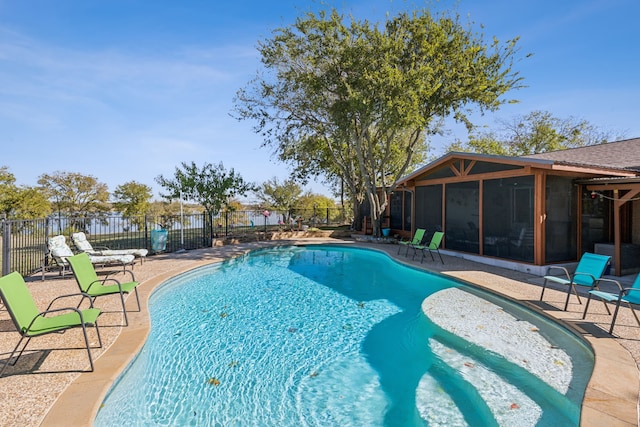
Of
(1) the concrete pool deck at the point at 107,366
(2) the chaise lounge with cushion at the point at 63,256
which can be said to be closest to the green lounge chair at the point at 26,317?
(1) the concrete pool deck at the point at 107,366

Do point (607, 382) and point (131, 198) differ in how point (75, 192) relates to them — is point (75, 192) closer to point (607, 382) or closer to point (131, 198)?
point (131, 198)

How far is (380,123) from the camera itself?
12.3 m

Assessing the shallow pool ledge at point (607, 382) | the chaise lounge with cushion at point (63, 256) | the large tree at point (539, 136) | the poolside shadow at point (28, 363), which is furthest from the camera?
the large tree at point (539, 136)

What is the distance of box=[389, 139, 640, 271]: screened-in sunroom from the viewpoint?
25.2 ft

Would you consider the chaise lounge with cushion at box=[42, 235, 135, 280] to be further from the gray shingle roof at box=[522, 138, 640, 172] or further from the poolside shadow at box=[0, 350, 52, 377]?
the gray shingle roof at box=[522, 138, 640, 172]

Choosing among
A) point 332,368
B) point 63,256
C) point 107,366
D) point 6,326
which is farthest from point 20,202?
point 332,368

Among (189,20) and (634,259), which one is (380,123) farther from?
(634,259)

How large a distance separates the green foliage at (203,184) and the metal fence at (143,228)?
2.60 ft

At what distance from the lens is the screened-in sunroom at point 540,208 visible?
303 inches

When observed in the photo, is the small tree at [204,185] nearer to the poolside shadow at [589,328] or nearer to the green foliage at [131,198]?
the green foliage at [131,198]

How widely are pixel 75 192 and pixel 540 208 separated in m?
24.5

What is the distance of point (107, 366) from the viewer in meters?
3.26

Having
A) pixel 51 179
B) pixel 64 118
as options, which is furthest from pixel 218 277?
pixel 51 179

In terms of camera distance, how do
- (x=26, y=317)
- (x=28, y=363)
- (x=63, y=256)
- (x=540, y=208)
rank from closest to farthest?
(x=26, y=317), (x=28, y=363), (x=63, y=256), (x=540, y=208)
